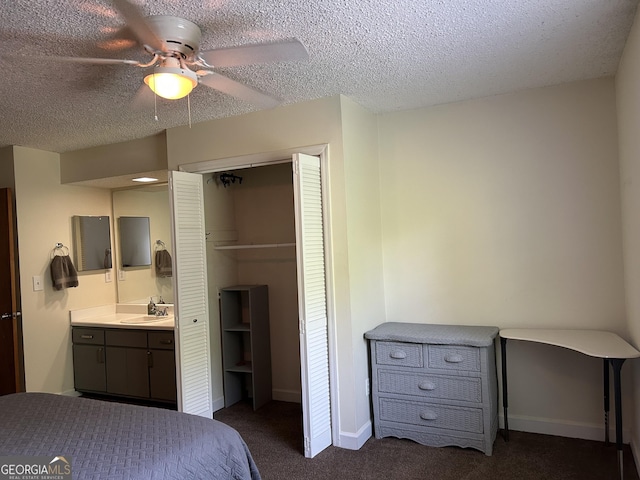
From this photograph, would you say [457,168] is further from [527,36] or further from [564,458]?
[564,458]

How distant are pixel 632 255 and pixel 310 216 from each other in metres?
1.88

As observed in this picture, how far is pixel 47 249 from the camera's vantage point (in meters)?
4.47

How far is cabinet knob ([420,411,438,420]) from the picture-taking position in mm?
3125

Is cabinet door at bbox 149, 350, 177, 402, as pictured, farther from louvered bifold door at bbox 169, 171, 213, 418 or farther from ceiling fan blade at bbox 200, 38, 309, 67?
ceiling fan blade at bbox 200, 38, 309, 67

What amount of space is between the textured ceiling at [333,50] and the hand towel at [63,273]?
1.35m

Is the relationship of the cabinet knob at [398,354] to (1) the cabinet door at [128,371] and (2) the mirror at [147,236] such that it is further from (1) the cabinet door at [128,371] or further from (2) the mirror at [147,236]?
(2) the mirror at [147,236]

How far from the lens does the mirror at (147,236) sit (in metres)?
4.88

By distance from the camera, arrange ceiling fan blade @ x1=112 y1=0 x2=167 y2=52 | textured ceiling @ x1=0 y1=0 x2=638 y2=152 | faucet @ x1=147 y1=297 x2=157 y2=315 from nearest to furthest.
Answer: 1. ceiling fan blade @ x1=112 y1=0 x2=167 y2=52
2. textured ceiling @ x1=0 y1=0 x2=638 y2=152
3. faucet @ x1=147 y1=297 x2=157 y2=315

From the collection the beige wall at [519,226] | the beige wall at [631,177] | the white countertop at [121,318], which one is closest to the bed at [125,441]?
the white countertop at [121,318]

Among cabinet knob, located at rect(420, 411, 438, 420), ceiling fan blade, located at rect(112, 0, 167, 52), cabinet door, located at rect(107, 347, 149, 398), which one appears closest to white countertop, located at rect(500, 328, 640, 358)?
cabinet knob, located at rect(420, 411, 438, 420)

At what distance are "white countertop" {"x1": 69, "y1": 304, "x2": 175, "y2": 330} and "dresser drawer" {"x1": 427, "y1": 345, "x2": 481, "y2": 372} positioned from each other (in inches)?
87.2

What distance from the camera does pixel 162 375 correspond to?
412 cm

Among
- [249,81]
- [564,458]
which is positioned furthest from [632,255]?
[249,81]

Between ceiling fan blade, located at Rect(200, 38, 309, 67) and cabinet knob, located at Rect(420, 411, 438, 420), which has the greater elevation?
ceiling fan blade, located at Rect(200, 38, 309, 67)
